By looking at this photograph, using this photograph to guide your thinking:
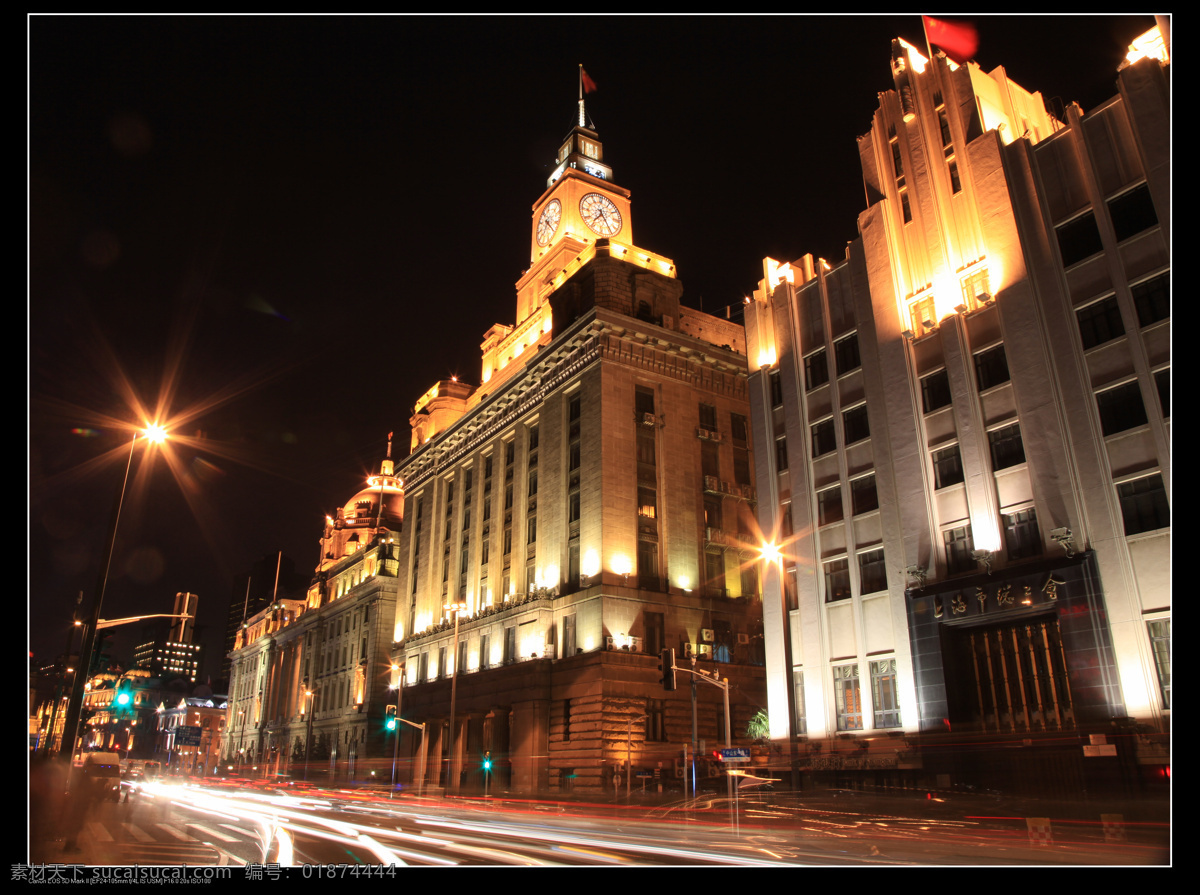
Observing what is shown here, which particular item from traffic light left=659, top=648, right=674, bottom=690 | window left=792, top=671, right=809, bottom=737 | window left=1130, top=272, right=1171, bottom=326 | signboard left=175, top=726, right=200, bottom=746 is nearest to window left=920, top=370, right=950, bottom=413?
window left=1130, top=272, right=1171, bottom=326

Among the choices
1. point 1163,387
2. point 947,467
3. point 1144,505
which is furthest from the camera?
point 947,467

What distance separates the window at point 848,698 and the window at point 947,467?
344 inches

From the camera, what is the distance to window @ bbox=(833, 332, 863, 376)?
123 ft

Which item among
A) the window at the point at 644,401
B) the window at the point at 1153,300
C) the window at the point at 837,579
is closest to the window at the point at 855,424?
the window at the point at 837,579

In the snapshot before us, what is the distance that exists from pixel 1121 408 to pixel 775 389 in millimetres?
17356

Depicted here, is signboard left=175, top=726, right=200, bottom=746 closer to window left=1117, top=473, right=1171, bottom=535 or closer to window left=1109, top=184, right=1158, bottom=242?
window left=1117, top=473, right=1171, bottom=535

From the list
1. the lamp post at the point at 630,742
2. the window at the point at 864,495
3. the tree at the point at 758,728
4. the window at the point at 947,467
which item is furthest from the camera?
the tree at the point at 758,728

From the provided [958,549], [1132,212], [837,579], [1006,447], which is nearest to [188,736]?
[837,579]

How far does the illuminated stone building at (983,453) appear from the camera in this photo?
25.6 metres

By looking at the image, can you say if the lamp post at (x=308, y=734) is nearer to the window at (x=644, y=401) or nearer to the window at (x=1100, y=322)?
the window at (x=644, y=401)

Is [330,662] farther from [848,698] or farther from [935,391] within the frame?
[935,391]

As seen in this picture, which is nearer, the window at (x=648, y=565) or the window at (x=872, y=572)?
the window at (x=872, y=572)

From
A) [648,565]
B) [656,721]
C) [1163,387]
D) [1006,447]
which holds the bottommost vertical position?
[656,721]

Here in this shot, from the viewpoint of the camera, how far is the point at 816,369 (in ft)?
129
